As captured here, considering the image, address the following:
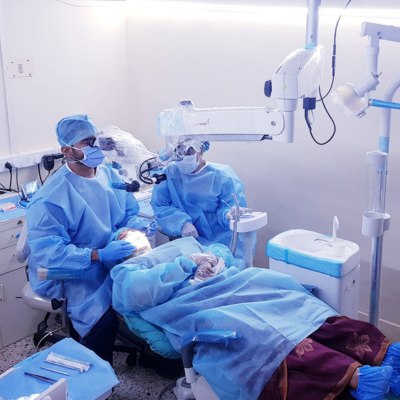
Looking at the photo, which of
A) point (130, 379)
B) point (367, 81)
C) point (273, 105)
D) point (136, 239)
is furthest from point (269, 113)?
point (130, 379)

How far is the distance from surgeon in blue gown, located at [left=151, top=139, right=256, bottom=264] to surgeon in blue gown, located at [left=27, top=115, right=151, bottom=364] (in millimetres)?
341

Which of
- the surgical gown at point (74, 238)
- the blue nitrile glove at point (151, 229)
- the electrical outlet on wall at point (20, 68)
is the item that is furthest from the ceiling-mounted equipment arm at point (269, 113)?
the electrical outlet on wall at point (20, 68)

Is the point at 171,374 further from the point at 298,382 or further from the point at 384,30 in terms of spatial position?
the point at 384,30

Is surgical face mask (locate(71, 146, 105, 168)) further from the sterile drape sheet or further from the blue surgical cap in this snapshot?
the sterile drape sheet

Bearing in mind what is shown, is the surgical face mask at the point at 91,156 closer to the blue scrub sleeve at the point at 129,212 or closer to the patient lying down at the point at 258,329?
the blue scrub sleeve at the point at 129,212

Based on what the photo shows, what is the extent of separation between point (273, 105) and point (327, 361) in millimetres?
1574

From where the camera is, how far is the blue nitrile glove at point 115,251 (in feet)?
6.89

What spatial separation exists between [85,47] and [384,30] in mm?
2130

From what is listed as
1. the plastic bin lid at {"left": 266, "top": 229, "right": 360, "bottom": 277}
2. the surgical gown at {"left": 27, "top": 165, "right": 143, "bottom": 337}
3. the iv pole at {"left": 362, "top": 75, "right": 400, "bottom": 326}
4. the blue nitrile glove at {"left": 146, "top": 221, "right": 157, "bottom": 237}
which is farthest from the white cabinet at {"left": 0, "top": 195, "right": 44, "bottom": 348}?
the iv pole at {"left": 362, "top": 75, "right": 400, "bottom": 326}

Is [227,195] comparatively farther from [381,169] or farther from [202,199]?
[381,169]

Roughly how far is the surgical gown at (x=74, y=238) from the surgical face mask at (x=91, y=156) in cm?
9

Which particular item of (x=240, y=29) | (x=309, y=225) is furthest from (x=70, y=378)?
(x=240, y=29)

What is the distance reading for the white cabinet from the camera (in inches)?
101

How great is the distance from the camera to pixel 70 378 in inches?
58.2
